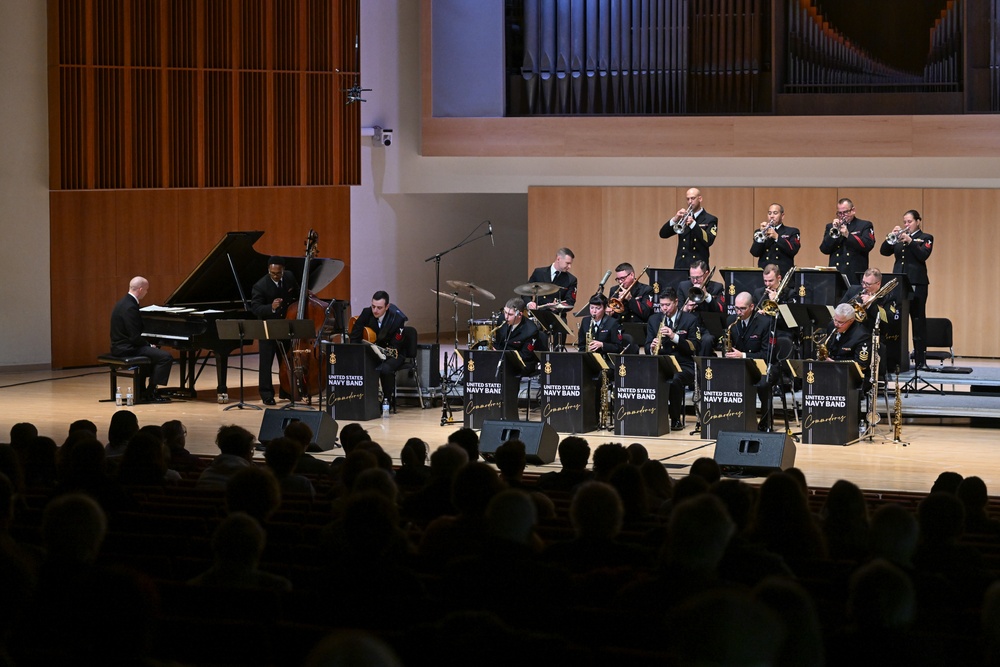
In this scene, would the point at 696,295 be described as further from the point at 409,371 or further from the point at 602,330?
the point at 409,371

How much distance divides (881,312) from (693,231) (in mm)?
2711

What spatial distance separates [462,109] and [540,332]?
591cm

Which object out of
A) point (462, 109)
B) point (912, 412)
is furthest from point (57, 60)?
point (912, 412)

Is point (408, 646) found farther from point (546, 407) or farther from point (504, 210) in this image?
point (504, 210)

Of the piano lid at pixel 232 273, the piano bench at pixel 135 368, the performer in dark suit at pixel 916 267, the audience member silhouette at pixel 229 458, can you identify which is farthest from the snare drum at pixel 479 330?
the audience member silhouette at pixel 229 458

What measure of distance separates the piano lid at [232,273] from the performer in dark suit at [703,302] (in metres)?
3.22

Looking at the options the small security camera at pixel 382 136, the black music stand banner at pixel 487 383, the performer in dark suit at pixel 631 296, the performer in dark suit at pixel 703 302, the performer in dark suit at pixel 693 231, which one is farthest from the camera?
the small security camera at pixel 382 136

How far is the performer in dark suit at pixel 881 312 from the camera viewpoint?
10.4 m

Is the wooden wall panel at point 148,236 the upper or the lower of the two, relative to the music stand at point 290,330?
upper

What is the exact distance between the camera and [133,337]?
12320 millimetres

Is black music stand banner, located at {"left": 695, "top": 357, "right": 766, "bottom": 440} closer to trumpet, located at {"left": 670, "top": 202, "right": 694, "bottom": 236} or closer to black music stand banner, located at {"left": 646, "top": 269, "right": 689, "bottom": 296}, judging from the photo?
black music stand banner, located at {"left": 646, "top": 269, "right": 689, "bottom": 296}

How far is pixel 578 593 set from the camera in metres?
3.64

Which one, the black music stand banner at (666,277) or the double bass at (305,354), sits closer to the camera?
the double bass at (305,354)

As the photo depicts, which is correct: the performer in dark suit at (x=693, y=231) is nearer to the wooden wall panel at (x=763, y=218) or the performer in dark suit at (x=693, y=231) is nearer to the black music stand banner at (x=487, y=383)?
the wooden wall panel at (x=763, y=218)
